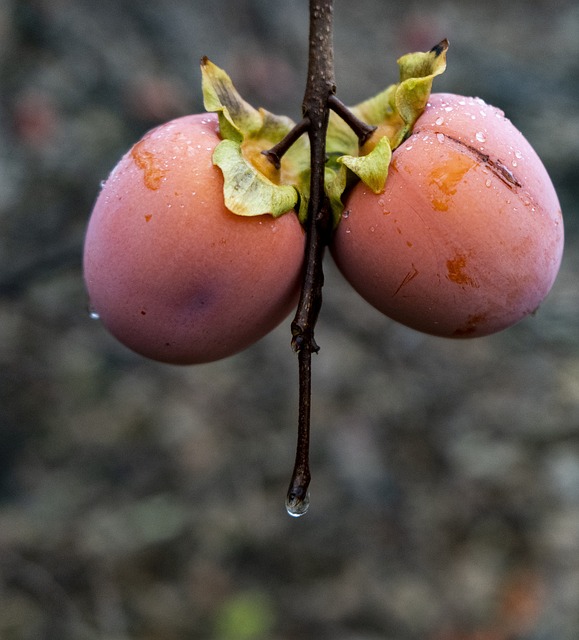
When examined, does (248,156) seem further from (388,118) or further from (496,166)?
(496,166)

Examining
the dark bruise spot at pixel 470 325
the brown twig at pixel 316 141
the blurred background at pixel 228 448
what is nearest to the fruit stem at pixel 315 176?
the brown twig at pixel 316 141

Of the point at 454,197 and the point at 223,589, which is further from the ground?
the point at 223,589

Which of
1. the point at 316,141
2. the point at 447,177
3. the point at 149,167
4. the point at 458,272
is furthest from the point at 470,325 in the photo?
the point at 149,167

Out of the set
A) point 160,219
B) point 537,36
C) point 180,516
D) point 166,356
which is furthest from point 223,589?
point 537,36

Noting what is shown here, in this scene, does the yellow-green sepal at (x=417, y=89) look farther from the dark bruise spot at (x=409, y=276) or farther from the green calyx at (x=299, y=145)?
the dark bruise spot at (x=409, y=276)

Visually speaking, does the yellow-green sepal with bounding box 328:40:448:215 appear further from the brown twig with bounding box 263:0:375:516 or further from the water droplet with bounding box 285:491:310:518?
the water droplet with bounding box 285:491:310:518

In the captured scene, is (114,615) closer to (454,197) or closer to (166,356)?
(166,356)
